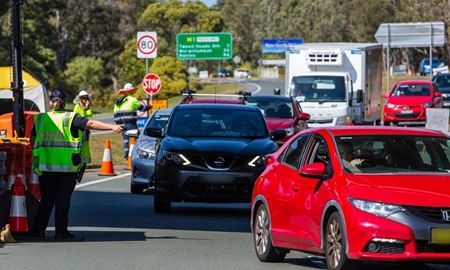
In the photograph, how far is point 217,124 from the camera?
18.3m

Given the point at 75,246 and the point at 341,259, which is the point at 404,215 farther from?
the point at 75,246

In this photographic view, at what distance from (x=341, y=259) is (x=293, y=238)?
122 cm

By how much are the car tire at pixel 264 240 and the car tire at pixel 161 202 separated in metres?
4.74

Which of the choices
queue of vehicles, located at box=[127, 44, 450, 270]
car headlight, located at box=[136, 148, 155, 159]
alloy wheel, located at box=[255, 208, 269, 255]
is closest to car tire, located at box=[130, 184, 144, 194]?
car headlight, located at box=[136, 148, 155, 159]

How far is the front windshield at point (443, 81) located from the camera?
168 feet

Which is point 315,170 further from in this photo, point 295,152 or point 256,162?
point 256,162

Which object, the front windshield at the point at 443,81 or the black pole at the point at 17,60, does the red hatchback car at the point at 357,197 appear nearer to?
the black pole at the point at 17,60

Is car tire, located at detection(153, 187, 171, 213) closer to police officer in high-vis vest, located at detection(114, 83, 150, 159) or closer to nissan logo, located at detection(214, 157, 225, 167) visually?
nissan logo, located at detection(214, 157, 225, 167)

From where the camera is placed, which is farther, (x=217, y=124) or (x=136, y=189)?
(x=136, y=189)

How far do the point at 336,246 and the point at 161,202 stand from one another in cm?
736

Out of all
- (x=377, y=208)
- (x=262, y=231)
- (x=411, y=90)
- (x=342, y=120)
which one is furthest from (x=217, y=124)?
(x=411, y=90)

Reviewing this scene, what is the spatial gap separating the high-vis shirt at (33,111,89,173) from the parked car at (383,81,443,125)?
30.2 metres

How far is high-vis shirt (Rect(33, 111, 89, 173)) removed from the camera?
13648 mm

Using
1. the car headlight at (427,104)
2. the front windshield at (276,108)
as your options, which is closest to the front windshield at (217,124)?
the front windshield at (276,108)
